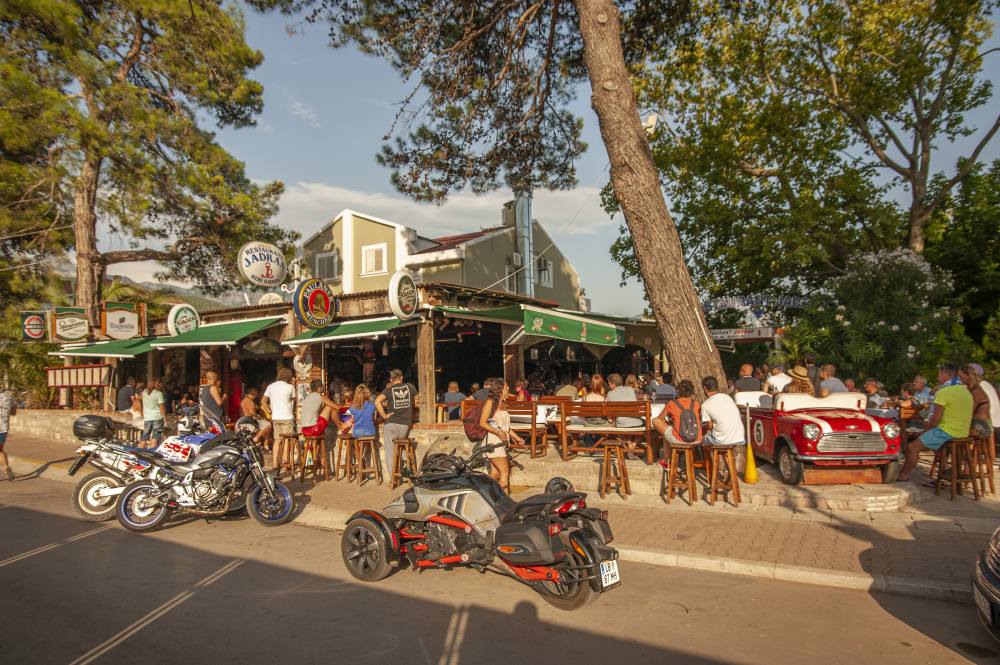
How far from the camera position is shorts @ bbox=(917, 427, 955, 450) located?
7273 mm

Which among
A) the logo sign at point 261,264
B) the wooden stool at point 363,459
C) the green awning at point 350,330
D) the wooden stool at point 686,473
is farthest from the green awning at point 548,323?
the logo sign at point 261,264

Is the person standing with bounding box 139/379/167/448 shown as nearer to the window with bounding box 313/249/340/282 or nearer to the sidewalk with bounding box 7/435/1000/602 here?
the sidewalk with bounding box 7/435/1000/602

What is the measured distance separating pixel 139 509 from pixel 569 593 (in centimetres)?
553

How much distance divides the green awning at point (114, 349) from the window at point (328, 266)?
335 inches

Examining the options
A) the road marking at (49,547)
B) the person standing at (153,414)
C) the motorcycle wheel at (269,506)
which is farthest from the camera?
the person standing at (153,414)

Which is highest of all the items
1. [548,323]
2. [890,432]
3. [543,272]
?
[543,272]

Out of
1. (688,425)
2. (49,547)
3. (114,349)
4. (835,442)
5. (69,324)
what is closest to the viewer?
(49,547)

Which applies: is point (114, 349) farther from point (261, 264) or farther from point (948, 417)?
point (948, 417)

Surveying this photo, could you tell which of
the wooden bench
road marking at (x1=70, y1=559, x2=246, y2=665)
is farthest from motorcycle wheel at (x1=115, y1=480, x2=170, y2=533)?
the wooden bench

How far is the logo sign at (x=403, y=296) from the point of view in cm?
1130

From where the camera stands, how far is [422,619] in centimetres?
446

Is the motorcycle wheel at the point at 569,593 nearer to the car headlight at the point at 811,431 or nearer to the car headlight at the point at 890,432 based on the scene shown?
the car headlight at the point at 811,431

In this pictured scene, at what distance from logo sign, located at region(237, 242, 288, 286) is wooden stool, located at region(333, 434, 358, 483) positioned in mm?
5432

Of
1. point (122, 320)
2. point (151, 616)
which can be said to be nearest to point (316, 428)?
point (151, 616)
